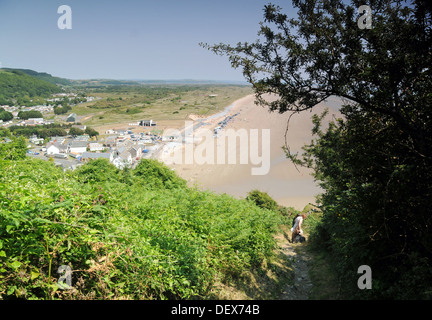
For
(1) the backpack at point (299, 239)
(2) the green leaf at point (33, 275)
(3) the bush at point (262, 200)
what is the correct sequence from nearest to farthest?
(2) the green leaf at point (33, 275), (1) the backpack at point (299, 239), (3) the bush at point (262, 200)

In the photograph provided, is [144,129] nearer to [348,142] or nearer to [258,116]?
[258,116]

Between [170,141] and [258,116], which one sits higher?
[258,116]

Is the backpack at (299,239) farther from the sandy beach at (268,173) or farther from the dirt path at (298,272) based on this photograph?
the sandy beach at (268,173)

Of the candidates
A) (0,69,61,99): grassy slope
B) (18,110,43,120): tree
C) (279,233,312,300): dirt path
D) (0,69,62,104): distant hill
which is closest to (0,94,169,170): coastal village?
(279,233,312,300): dirt path

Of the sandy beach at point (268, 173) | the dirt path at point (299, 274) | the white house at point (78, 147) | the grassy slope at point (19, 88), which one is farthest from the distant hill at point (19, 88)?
the dirt path at point (299, 274)

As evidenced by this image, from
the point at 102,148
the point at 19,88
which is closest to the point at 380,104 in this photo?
the point at 102,148

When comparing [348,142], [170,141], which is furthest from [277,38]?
[170,141]

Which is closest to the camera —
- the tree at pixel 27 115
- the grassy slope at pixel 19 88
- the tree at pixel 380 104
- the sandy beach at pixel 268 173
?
the tree at pixel 380 104

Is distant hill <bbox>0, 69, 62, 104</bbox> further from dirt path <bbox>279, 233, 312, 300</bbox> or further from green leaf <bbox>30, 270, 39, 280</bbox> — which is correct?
green leaf <bbox>30, 270, 39, 280</bbox>
